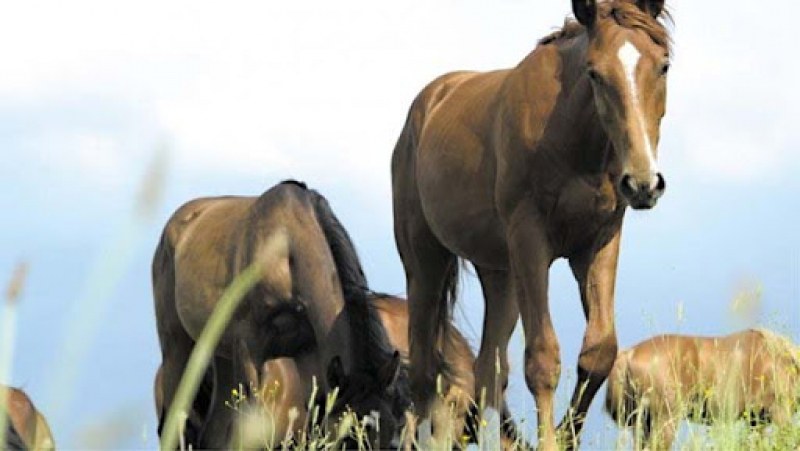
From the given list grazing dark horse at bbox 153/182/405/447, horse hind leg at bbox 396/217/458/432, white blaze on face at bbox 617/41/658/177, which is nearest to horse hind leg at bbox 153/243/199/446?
grazing dark horse at bbox 153/182/405/447

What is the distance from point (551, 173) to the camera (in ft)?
23.8

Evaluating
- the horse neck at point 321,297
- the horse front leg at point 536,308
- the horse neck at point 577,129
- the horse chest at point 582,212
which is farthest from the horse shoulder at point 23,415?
the horse neck at point 577,129

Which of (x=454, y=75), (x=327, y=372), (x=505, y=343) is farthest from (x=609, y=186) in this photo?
(x=327, y=372)

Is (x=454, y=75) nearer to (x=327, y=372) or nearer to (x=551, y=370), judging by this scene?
(x=327, y=372)

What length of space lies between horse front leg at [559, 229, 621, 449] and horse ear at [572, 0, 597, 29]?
40.7 inches

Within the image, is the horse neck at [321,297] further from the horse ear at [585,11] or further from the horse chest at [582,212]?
the horse ear at [585,11]

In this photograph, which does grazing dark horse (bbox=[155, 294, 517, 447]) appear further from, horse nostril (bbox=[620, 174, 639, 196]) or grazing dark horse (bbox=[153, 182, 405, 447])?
horse nostril (bbox=[620, 174, 639, 196])

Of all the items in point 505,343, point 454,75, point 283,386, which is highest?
point 454,75

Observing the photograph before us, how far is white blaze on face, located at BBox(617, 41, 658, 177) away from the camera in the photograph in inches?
250

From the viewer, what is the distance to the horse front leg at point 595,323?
7070mm

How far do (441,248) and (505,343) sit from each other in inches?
26.9

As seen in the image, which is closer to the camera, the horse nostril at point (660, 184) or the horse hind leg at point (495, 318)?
A: the horse nostril at point (660, 184)

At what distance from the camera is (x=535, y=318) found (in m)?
7.15

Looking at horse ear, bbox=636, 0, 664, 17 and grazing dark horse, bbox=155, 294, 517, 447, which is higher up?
horse ear, bbox=636, 0, 664, 17
